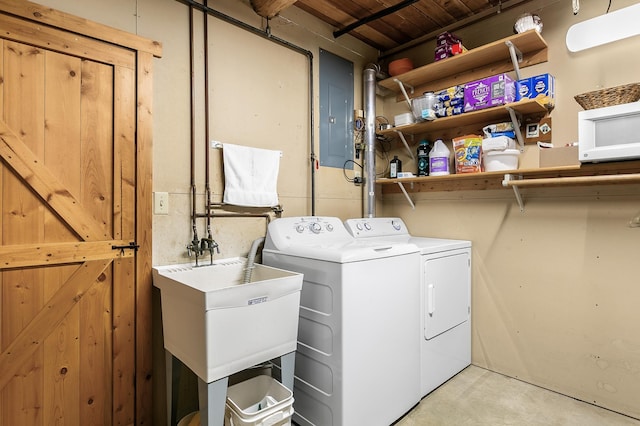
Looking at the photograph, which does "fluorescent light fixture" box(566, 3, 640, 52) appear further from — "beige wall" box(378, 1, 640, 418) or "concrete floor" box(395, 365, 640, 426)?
"concrete floor" box(395, 365, 640, 426)

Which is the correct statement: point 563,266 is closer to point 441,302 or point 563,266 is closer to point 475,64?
point 441,302

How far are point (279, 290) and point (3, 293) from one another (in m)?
1.15

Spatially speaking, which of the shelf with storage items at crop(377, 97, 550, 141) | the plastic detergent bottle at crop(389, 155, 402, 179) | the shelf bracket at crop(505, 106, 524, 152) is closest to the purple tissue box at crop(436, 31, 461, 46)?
the shelf with storage items at crop(377, 97, 550, 141)

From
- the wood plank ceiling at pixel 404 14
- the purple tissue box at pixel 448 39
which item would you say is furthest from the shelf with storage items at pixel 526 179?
the wood plank ceiling at pixel 404 14

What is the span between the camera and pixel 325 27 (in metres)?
2.74

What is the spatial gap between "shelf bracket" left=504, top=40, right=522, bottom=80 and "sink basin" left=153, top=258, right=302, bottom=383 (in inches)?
76.9

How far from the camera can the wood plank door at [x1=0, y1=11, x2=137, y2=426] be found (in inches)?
58.2

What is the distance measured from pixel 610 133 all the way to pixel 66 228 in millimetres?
2700

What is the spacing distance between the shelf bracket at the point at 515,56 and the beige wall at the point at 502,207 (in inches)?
4.3

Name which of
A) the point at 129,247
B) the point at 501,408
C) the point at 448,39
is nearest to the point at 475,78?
the point at 448,39

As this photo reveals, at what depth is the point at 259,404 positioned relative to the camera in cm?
172

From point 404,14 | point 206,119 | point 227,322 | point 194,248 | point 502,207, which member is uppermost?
point 404,14

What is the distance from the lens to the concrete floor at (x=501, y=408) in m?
1.94

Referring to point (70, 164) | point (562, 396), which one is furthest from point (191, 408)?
point (562, 396)
